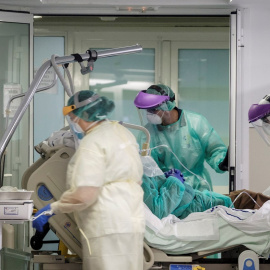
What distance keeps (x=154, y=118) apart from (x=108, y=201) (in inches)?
54.9

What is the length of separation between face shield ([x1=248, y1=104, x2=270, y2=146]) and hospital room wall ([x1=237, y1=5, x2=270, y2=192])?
3.50ft

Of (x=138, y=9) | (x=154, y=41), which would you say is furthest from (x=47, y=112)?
(x=138, y=9)

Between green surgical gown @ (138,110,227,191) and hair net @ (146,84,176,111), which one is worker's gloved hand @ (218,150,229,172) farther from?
hair net @ (146,84,176,111)

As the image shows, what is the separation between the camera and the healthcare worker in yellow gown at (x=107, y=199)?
3473mm

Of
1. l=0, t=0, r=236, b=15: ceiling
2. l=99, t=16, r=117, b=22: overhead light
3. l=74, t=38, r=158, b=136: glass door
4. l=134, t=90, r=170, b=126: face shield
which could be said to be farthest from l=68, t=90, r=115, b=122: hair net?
l=74, t=38, r=158, b=136: glass door

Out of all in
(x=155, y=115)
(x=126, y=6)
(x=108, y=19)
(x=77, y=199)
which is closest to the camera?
(x=77, y=199)

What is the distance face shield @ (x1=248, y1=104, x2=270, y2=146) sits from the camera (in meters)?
4.19

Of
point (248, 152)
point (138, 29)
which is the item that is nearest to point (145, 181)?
point (248, 152)

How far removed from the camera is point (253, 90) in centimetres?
538

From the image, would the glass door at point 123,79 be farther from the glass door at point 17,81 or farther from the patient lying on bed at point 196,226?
the patient lying on bed at point 196,226

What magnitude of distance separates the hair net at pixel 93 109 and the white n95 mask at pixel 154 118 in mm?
1075

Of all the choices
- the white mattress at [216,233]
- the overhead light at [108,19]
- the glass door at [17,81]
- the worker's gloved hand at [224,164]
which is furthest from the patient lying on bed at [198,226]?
the overhead light at [108,19]

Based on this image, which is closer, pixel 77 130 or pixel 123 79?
pixel 77 130

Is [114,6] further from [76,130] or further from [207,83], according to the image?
[207,83]
